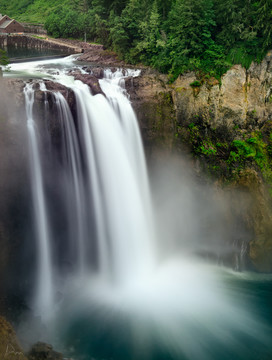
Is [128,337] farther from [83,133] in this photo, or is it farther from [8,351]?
[83,133]

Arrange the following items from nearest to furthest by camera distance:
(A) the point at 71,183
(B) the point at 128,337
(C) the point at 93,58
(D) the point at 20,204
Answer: (B) the point at 128,337, (D) the point at 20,204, (A) the point at 71,183, (C) the point at 93,58

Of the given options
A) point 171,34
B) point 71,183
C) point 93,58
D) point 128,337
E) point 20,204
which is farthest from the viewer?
point 93,58

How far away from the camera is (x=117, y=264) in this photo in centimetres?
1145

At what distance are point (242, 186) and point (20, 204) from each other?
940 centimetres

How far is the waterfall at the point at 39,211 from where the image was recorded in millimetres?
10070

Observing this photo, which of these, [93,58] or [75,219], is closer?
[75,219]

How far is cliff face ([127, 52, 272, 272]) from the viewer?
12891 mm

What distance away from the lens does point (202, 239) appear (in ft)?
43.7

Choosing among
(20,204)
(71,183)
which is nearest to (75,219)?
(71,183)

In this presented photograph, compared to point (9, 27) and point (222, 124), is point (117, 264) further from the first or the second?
point (9, 27)

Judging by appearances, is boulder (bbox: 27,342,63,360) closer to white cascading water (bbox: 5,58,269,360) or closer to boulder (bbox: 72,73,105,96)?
white cascading water (bbox: 5,58,269,360)

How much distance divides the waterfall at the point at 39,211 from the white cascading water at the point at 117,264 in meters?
0.04

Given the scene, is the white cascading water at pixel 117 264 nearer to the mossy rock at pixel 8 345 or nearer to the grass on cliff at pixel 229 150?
the mossy rock at pixel 8 345

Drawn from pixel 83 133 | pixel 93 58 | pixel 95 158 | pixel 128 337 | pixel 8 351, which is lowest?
pixel 128 337
